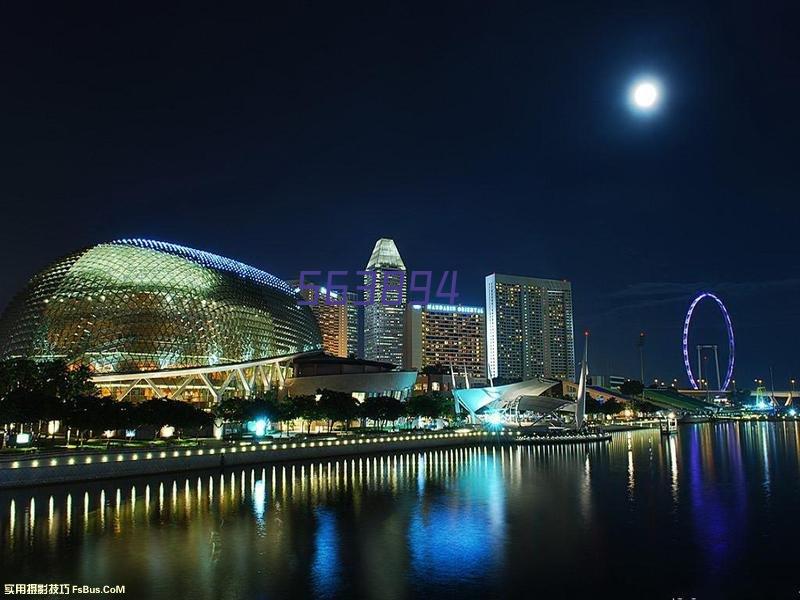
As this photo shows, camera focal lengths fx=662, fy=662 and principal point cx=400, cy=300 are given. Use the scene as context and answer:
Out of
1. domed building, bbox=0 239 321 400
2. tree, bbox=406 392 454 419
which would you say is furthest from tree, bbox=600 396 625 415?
domed building, bbox=0 239 321 400

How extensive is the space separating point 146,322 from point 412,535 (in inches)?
2230

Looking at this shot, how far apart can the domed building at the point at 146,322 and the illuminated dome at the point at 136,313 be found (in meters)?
0.11

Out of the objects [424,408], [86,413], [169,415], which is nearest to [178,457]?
[86,413]

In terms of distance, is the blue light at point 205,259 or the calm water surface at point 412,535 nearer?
the calm water surface at point 412,535

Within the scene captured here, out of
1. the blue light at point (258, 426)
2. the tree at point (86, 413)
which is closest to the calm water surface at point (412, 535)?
the tree at point (86, 413)

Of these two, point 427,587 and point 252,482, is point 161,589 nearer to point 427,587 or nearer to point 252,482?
point 427,587

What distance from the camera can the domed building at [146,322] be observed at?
244 ft

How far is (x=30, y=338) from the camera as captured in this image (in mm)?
76312

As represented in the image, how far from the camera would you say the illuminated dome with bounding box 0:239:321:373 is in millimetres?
74375

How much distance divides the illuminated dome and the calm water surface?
106 feet

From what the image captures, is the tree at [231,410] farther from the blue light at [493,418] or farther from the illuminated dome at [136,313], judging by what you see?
the blue light at [493,418]

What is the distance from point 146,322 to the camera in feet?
249

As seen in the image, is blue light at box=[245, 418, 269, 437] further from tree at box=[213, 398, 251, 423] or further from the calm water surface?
the calm water surface

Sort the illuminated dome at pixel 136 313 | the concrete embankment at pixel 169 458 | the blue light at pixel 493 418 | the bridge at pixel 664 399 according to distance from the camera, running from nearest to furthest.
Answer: the concrete embankment at pixel 169 458 < the illuminated dome at pixel 136 313 < the blue light at pixel 493 418 < the bridge at pixel 664 399
